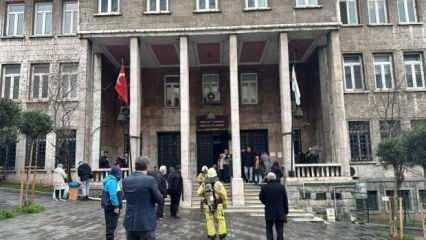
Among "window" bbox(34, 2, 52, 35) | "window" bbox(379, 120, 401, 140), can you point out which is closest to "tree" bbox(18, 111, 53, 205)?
"window" bbox(34, 2, 52, 35)

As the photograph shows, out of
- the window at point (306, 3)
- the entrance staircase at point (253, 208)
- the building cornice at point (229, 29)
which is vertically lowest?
the entrance staircase at point (253, 208)

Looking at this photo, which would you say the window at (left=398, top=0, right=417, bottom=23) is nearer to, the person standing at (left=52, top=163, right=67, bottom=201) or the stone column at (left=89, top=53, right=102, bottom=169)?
the stone column at (left=89, top=53, right=102, bottom=169)

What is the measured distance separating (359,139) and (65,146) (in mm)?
16914

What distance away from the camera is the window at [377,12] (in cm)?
2377

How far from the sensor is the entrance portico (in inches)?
764

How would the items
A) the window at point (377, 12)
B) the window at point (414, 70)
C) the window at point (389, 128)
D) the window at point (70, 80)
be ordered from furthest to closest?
the window at point (377, 12), the window at point (70, 80), the window at point (414, 70), the window at point (389, 128)

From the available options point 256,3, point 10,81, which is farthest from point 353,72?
point 10,81

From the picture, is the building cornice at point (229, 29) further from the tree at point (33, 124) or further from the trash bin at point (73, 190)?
the trash bin at point (73, 190)

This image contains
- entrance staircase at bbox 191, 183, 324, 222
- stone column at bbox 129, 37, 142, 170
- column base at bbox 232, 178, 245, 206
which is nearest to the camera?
entrance staircase at bbox 191, 183, 324, 222

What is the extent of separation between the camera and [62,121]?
2162cm

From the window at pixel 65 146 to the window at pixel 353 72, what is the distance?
1662 centimetres

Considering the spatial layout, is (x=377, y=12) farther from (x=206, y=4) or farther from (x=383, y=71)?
(x=206, y=4)

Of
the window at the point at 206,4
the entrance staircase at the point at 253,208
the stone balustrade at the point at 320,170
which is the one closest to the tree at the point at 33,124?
the entrance staircase at the point at 253,208

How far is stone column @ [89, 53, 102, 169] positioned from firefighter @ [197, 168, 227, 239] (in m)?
10.9
